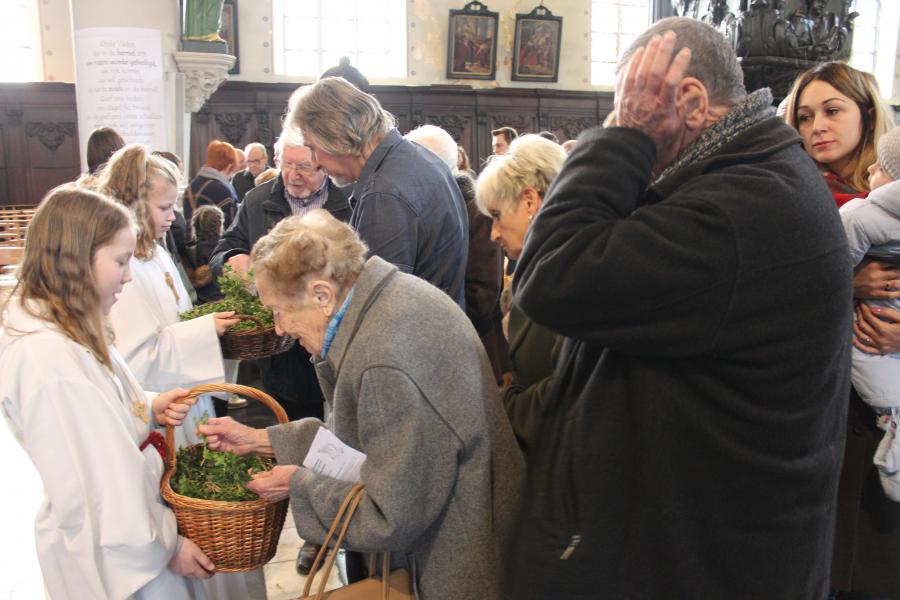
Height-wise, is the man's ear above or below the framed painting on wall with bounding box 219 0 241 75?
below

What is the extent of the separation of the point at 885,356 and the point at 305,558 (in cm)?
237

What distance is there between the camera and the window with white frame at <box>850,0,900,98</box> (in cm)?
1506

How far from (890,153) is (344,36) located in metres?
12.2

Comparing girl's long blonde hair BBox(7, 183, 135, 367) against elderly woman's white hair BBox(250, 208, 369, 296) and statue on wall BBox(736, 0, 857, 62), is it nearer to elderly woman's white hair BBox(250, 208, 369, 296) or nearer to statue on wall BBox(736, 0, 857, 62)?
elderly woman's white hair BBox(250, 208, 369, 296)

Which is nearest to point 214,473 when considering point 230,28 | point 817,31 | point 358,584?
point 358,584

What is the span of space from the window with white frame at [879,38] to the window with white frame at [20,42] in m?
14.7

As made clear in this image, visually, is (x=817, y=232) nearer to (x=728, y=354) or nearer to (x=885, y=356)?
(x=728, y=354)

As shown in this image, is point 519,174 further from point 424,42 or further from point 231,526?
point 424,42

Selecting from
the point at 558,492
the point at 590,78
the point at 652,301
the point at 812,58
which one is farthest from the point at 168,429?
the point at 590,78

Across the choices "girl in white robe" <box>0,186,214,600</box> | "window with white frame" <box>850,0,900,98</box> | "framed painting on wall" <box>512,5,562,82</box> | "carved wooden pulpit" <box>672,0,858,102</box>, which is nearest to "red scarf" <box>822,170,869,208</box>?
"girl in white robe" <box>0,186,214,600</box>

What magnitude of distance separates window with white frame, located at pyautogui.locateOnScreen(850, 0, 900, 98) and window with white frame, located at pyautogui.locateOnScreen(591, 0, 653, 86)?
181 inches

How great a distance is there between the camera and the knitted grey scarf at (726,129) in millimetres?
1202

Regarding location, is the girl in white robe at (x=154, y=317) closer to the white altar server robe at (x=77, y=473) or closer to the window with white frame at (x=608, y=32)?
the white altar server robe at (x=77, y=473)

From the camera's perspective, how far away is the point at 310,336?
166cm
